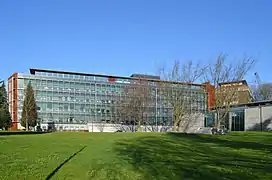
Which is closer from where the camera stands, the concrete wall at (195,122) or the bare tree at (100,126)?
the concrete wall at (195,122)

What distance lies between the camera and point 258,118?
71625 mm

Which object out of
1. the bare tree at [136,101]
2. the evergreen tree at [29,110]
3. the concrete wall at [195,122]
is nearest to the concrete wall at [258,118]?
the concrete wall at [195,122]

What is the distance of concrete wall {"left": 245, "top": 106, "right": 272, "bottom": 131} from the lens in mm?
68506

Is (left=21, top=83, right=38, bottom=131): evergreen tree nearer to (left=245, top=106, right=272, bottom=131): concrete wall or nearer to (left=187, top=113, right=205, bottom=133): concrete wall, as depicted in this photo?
(left=187, top=113, right=205, bottom=133): concrete wall

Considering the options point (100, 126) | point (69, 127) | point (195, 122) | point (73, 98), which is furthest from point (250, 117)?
point (73, 98)

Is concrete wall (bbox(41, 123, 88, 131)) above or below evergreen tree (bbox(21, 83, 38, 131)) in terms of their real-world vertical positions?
below

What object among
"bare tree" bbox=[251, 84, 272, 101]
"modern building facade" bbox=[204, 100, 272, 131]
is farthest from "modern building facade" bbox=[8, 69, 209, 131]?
"modern building facade" bbox=[204, 100, 272, 131]

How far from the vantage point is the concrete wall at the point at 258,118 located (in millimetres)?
68506

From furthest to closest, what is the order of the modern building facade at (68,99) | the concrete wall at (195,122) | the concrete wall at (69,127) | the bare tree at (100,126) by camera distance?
1. the modern building facade at (68,99)
2. the concrete wall at (69,127)
3. the bare tree at (100,126)
4. the concrete wall at (195,122)

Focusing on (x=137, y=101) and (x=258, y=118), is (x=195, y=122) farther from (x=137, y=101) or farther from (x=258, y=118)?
(x=137, y=101)

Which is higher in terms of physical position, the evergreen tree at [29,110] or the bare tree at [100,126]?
the evergreen tree at [29,110]

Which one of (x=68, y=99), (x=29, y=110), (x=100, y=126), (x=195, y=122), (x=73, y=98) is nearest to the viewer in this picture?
(x=195, y=122)

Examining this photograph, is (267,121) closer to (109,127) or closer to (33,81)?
(109,127)

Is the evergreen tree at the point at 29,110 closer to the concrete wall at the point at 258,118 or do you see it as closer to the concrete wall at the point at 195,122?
the concrete wall at the point at 195,122
